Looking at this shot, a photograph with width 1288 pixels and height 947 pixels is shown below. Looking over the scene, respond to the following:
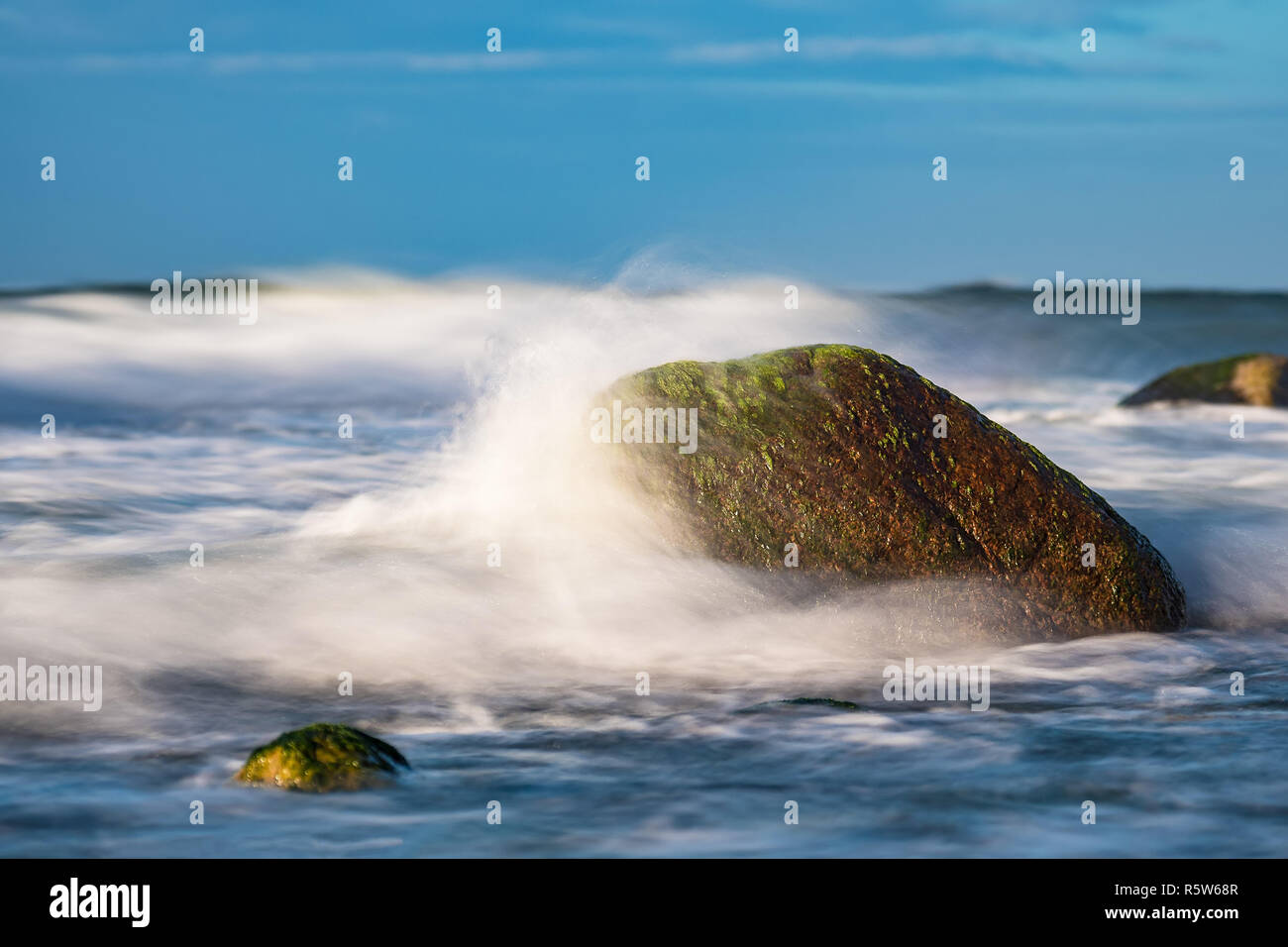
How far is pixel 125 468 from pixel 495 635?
7.44 metres

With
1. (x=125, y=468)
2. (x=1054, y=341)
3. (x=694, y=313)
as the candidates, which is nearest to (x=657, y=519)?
(x=694, y=313)

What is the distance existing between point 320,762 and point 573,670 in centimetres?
179

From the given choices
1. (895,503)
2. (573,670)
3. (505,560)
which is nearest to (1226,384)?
(895,503)

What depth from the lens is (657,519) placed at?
6.92 m

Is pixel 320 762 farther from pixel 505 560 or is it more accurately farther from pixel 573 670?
pixel 505 560

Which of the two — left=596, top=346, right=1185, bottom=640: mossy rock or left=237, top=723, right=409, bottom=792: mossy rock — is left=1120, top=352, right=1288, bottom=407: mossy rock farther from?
left=237, top=723, right=409, bottom=792: mossy rock

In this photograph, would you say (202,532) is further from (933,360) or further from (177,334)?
(177,334)

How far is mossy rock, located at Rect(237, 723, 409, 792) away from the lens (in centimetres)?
462

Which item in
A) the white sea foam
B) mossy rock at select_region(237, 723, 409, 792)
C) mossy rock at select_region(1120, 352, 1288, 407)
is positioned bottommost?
mossy rock at select_region(237, 723, 409, 792)

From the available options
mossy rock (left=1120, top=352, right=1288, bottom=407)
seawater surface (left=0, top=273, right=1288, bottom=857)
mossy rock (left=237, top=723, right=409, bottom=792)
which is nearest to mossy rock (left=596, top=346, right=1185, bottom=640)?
seawater surface (left=0, top=273, right=1288, bottom=857)

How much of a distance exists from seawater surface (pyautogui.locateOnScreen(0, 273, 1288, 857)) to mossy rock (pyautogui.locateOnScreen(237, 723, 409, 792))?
8cm

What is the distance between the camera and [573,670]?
20.6ft

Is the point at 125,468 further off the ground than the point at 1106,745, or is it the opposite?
the point at 125,468

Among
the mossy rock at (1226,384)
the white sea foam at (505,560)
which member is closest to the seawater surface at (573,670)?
the white sea foam at (505,560)
